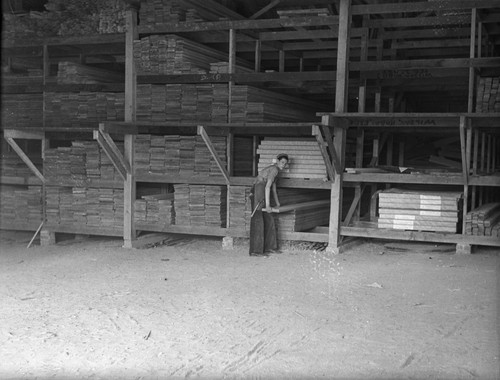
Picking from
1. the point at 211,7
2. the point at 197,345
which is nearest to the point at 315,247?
the point at 211,7

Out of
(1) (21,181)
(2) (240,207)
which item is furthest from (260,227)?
(1) (21,181)

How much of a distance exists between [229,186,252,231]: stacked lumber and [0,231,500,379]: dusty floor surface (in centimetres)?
65

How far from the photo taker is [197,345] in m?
6.27

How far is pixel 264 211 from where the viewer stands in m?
11.6

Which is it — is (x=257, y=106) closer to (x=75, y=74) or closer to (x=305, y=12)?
(x=305, y=12)

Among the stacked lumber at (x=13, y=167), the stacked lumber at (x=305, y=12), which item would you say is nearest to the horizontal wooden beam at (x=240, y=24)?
the stacked lumber at (x=305, y=12)

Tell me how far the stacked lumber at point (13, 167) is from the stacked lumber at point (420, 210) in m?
7.59

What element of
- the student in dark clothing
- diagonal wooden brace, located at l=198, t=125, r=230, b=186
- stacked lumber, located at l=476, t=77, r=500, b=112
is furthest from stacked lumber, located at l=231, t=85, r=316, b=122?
stacked lumber, located at l=476, t=77, r=500, b=112

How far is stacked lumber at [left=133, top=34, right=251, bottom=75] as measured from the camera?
479 inches

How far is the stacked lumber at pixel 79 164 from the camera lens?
42.2 ft

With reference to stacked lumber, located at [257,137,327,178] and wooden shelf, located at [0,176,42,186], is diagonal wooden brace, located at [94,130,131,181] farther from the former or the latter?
stacked lumber, located at [257,137,327,178]

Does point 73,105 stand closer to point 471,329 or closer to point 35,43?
point 35,43

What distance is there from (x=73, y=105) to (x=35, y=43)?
1569 millimetres

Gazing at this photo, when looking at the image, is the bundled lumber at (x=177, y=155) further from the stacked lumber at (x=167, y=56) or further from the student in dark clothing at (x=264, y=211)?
Result: the stacked lumber at (x=167, y=56)
